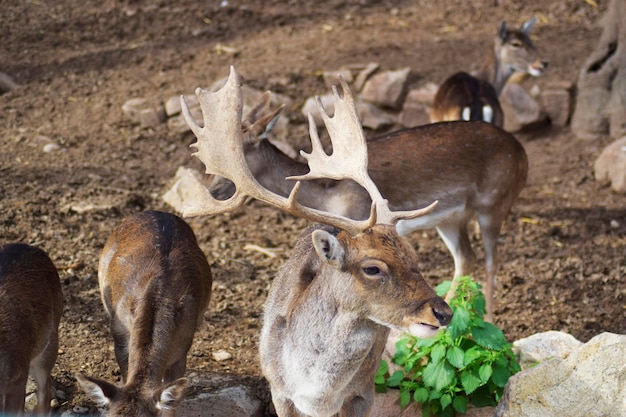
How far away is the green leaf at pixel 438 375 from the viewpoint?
5.09m

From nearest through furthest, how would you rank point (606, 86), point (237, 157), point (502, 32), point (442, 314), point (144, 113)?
point (442, 314) < point (237, 157) < point (144, 113) < point (606, 86) < point (502, 32)

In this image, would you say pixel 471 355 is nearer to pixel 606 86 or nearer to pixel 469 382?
pixel 469 382

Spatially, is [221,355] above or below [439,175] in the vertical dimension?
below

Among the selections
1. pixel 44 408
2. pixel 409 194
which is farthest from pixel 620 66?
pixel 44 408

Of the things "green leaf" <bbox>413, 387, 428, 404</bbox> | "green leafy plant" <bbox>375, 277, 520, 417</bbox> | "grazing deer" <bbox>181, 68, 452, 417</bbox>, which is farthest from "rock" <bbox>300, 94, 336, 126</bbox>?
"green leaf" <bbox>413, 387, 428, 404</bbox>

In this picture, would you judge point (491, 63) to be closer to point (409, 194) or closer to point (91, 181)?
point (409, 194)

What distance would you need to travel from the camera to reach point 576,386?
4.81 metres

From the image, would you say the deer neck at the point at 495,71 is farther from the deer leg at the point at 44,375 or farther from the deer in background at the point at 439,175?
the deer leg at the point at 44,375

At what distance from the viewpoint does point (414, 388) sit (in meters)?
5.34

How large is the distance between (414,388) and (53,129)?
5.42 m

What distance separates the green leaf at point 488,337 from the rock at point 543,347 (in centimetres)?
65

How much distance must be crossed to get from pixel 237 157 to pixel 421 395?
1634 mm

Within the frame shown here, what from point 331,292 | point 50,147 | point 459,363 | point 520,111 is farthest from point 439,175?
point 50,147

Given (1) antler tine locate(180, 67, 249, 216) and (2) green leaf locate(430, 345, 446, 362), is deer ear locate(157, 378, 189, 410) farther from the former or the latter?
(2) green leaf locate(430, 345, 446, 362)
